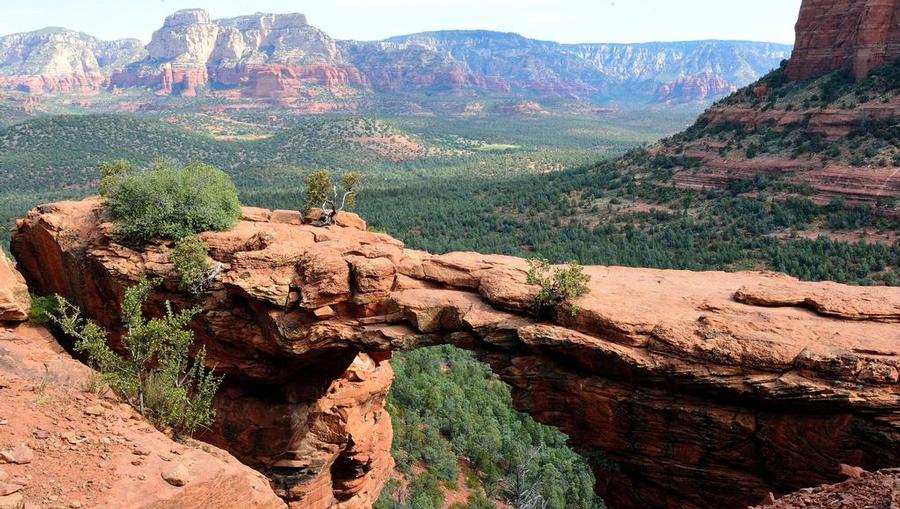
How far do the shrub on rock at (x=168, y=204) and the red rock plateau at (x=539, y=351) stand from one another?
684 mm

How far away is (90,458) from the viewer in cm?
988

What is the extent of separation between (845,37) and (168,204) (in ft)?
230

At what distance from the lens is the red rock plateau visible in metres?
12.6

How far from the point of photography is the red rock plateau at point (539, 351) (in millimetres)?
12586

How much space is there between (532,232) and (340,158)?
7811 centimetres

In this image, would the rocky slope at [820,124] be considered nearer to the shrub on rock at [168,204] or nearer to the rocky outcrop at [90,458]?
the shrub on rock at [168,204]

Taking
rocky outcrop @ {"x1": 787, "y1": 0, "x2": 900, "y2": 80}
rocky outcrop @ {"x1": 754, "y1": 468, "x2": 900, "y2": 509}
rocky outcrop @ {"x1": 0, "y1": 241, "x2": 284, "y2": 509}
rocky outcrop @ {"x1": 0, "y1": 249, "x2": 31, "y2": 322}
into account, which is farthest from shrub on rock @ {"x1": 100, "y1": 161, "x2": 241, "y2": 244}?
rocky outcrop @ {"x1": 787, "y1": 0, "x2": 900, "y2": 80}

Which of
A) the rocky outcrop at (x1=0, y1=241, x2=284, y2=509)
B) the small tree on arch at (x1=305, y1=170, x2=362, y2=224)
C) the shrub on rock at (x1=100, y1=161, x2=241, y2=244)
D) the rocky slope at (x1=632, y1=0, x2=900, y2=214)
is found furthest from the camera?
the rocky slope at (x1=632, y1=0, x2=900, y2=214)

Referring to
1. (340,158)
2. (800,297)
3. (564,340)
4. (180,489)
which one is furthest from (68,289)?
(340,158)

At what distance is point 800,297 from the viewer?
14625 mm

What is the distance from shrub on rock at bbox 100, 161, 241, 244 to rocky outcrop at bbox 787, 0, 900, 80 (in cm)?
6391

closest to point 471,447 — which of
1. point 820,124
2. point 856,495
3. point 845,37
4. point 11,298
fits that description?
point 11,298

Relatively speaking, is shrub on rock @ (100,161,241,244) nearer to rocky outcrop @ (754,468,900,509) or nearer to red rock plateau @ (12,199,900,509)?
red rock plateau @ (12,199,900,509)

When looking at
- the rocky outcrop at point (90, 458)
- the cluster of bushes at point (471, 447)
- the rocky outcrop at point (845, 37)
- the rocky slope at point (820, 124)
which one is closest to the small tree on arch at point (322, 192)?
the rocky outcrop at point (90, 458)
